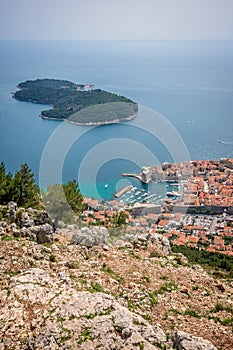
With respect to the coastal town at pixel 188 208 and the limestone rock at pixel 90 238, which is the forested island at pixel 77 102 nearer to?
the coastal town at pixel 188 208

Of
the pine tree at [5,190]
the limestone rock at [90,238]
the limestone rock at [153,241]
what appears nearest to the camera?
the limestone rock at [90,238]

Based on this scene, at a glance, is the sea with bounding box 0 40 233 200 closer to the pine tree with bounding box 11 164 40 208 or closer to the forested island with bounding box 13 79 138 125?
the forested island with bounding box 13 79 138 125

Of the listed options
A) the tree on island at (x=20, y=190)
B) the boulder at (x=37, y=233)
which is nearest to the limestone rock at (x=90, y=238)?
the boulder at (x=37, y=233)

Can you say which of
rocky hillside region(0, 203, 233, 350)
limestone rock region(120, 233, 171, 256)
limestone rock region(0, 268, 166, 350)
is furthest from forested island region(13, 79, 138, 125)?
limestone rock region(0, 268, 166, 350)

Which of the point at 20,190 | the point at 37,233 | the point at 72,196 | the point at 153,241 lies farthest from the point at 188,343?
the point at 72,196

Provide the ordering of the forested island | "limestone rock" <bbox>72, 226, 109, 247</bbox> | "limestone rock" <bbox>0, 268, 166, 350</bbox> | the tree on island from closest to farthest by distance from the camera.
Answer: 1. "limestone rock" <bbox>0, 268, 166, 350</bbox>
2. "limestone rock" <bbox>72, 226, 109, 247</bbox>
3. the tree on island
4. the forested island

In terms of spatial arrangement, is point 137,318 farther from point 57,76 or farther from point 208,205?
point 57,76
